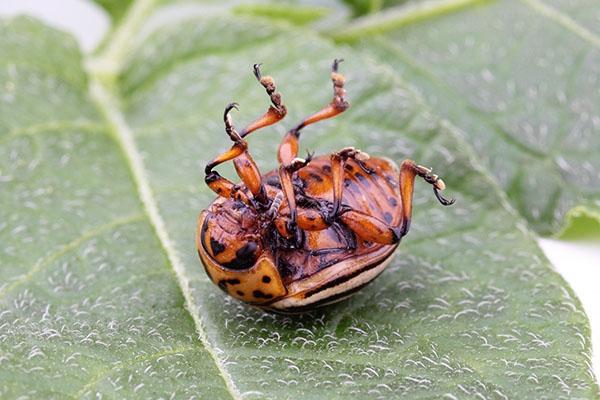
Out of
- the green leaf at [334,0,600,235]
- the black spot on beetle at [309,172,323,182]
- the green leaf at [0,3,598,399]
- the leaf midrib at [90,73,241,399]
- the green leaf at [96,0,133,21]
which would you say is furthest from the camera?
the green leaf at [96,0,133,21]

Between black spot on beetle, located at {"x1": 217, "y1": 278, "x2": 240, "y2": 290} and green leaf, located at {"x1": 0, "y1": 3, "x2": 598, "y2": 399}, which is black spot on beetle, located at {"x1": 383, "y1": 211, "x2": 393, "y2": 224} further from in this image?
black spot on beetle, located at {"x1": 217, "y1": 278, "x2": 240, "y2": 290}

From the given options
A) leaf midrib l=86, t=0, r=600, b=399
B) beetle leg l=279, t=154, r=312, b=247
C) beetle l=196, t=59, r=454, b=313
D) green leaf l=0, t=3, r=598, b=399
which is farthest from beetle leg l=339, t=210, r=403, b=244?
leaf midrib l=86, t=0, r=600, b=399

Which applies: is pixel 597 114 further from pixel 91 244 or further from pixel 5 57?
pixel 5 57

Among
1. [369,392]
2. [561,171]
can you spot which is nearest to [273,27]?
[561,171]

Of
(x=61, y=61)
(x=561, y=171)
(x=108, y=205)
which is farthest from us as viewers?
A: (x=61, y=61)

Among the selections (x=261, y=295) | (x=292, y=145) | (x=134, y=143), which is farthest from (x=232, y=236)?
(x=134, y=143)

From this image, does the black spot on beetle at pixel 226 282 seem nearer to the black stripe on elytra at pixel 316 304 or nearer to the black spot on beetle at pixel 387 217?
the black stripe on elytra at pixel 316 304

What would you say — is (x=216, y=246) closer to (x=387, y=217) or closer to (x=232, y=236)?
(x=232, y=236)
